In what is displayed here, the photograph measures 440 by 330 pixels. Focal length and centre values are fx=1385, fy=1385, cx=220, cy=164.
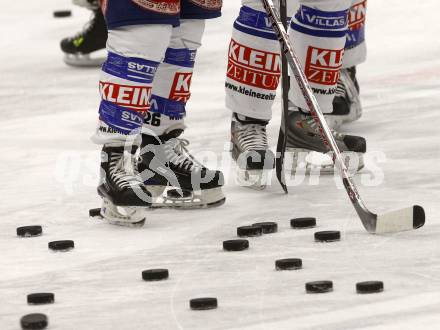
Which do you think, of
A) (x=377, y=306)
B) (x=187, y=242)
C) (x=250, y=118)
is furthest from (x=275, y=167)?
(x=377, y=306)

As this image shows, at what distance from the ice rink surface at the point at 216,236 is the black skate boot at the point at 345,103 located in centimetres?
5

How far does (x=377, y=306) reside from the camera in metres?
2.93

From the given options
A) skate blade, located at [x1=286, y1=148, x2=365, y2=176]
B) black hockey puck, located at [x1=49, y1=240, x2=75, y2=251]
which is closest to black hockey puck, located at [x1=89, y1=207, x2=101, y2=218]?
black hockey puck, located at [x1=49, y1=240, x2=75, y2=251]

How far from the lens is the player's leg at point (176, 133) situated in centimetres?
401

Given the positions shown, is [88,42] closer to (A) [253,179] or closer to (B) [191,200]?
(A) [253,179]

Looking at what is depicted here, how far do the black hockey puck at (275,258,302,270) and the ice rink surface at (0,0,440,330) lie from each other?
0.09 ft

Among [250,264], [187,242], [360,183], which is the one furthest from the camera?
[360,183]

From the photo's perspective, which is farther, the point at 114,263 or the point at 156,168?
the point at 156,168

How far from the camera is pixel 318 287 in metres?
3.06

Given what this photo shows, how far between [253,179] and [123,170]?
0.56 m

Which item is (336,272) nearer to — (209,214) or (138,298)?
(138,298)

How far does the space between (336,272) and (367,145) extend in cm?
169

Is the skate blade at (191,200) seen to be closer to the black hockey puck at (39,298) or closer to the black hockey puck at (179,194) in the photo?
the black hockey puck at (179,194)

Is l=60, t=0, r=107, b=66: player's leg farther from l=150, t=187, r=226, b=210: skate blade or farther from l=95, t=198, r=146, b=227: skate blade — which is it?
l=95, t=198, r=146, b=227: skate blade
